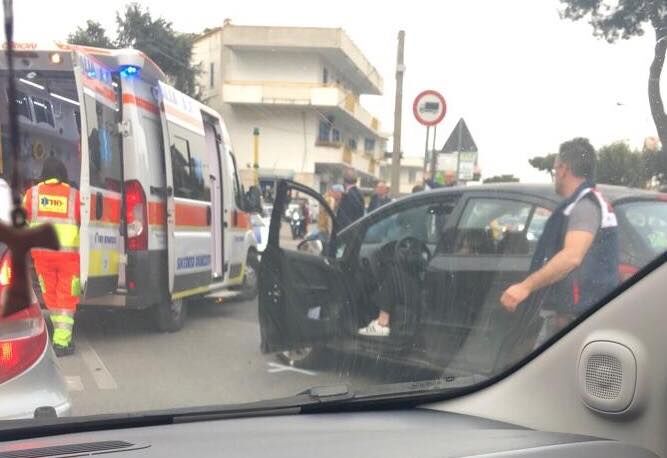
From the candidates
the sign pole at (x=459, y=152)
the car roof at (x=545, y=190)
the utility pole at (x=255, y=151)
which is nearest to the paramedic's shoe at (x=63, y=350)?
the utility pole at (x=255, y=151)

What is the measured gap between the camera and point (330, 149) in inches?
135

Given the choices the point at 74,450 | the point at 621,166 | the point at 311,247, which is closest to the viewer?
the point at 74,450

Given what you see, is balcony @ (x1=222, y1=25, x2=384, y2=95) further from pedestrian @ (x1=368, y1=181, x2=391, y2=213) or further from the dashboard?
the dashboard

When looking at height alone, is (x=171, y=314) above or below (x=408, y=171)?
below

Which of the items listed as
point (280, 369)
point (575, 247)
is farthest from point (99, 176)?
point (575, 247)

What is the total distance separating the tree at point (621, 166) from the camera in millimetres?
2631

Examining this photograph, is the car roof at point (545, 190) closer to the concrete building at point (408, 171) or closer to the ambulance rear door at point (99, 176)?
the concrete building at point (408, 171)

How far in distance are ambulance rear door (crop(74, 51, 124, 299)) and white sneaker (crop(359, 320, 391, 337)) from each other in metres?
1.24

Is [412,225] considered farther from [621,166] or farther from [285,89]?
[621,166]

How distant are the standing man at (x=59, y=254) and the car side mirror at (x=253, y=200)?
3.73 feet

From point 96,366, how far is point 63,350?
297mm

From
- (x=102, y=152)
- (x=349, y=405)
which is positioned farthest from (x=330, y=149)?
(x=349, y=405)

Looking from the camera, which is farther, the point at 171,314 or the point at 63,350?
the point at 171,314

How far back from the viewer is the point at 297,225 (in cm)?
396
